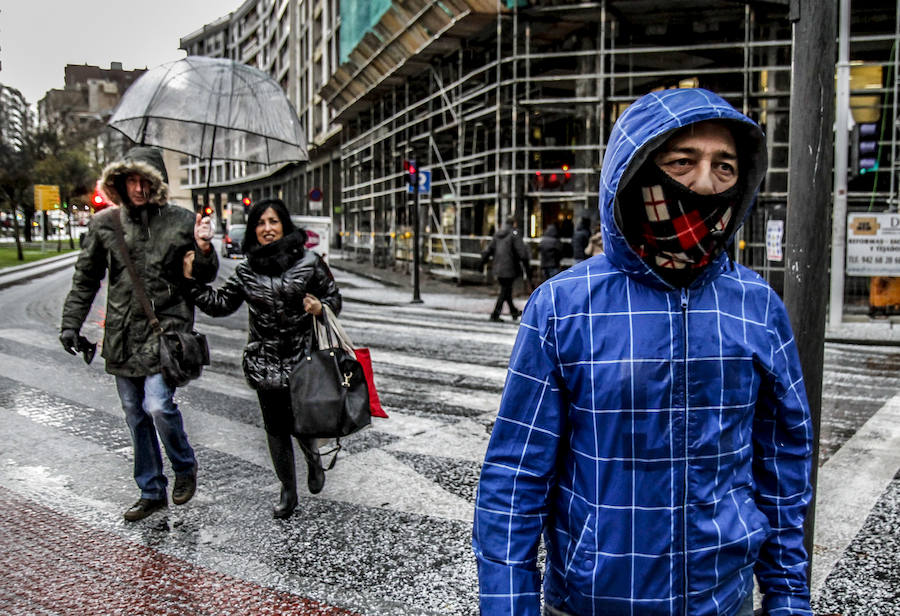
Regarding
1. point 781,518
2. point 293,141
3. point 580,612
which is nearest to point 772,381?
point 781,518

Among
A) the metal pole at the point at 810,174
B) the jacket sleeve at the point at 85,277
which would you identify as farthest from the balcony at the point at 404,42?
the metal pole at the point at 810,174

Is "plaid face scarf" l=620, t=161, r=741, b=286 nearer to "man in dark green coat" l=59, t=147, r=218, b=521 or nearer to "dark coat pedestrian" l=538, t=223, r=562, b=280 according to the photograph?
"man in dark green coat" l=59, t=147, r=218, b=521

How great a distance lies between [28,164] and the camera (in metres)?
34.7

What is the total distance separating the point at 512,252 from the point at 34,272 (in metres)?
18.8

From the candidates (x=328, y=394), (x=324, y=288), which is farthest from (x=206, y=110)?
(x=328, y=394)

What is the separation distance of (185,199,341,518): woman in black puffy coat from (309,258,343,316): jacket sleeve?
0.12ft

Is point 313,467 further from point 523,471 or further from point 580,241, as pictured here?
point 580,241

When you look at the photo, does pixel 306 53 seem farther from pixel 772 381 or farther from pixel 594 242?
pixel 772 381

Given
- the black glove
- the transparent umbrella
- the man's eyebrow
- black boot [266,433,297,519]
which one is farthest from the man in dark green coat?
the man's eyebrow

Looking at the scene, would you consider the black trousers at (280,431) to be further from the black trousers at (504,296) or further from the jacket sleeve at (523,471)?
the black trousers at (504,296)

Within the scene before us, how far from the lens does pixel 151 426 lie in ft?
14.8

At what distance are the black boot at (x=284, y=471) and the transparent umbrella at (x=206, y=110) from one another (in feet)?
10.7

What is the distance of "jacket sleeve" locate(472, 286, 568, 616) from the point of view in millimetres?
1628

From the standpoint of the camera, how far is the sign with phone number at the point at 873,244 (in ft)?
42.2
